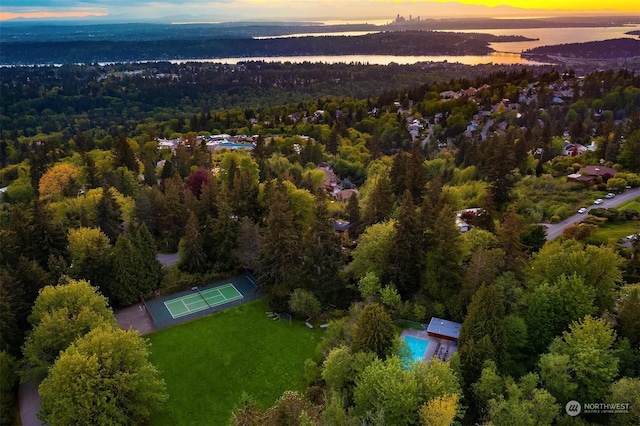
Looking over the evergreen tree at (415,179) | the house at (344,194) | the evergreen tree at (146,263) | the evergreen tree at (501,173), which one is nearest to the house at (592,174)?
the evergreen tree at (501,173)

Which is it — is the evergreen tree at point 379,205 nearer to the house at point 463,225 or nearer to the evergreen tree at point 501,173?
the house at point 463,225

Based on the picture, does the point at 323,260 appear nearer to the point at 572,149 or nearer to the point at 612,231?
the point at 612,231

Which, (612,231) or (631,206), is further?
(631,206)

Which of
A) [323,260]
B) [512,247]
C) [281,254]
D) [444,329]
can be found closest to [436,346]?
[444,329]

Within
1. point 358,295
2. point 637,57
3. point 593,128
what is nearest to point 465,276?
point 358,295

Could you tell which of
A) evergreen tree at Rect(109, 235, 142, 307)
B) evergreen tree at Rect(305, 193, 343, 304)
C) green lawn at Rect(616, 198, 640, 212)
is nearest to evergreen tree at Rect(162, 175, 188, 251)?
evergreen tree at Rect(109, 235, 142, 307)

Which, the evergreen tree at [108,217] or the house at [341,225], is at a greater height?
the evergreen tree at [108,217]
